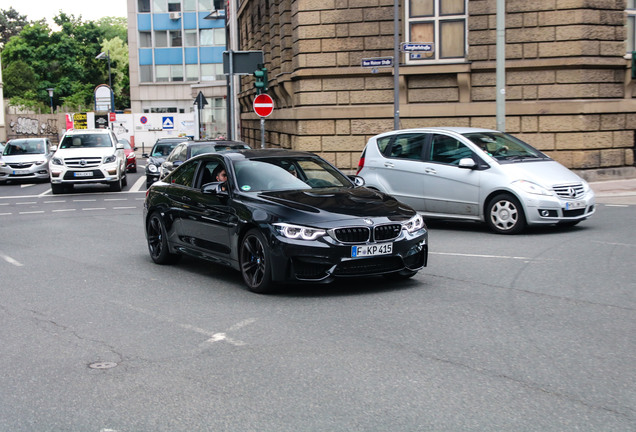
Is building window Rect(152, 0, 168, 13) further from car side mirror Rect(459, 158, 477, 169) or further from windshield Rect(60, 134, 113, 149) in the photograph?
car side mirror Rect(459, 158, 477, 169)

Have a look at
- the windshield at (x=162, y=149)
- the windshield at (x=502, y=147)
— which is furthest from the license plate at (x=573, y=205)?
the windshield at (x=162, y=149)

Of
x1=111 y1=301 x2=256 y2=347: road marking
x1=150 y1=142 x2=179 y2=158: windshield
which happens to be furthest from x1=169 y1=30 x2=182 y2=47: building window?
x1=111 y1=301 x2=256 y2=347: road marking

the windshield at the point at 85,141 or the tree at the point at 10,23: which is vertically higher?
the tree at the point at 10,23

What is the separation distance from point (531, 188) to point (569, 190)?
0.58 metres

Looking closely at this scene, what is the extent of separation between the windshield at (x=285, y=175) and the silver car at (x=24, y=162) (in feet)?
71.8

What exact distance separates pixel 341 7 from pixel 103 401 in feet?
66.1

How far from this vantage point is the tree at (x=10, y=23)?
129900 mm

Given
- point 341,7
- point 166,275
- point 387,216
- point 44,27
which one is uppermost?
point 44,27

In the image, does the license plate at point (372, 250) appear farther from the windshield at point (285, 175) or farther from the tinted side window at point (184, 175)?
the tinted side window at point (184, 175)

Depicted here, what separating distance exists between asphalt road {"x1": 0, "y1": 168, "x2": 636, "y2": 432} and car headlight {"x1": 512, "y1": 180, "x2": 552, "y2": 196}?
1640 millimetres

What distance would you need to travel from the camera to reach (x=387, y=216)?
8.62 metres

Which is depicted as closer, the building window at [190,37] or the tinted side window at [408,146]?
the tinted side window at [408,146]

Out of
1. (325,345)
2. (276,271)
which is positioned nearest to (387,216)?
(276,271)

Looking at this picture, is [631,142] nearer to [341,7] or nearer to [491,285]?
[341,7]
